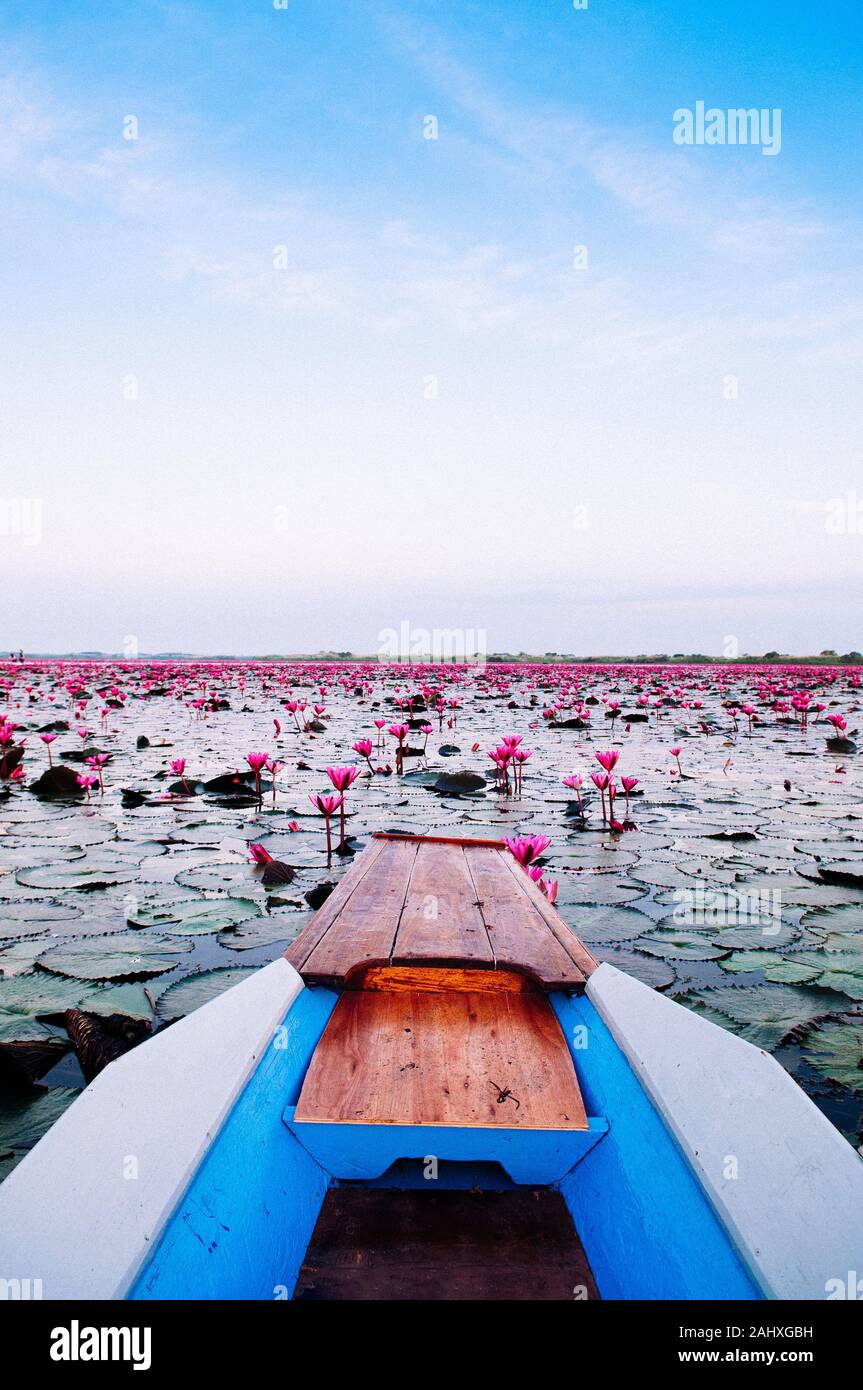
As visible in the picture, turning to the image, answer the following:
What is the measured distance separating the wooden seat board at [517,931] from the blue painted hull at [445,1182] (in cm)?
26

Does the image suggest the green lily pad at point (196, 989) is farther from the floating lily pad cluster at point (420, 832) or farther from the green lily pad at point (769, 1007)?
the green lily pad at point (769, 1007)

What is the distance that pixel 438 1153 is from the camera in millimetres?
1892

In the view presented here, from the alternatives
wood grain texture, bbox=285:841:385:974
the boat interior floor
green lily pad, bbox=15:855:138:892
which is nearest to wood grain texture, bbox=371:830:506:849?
wood grain texture, bbox=285:841:385:974

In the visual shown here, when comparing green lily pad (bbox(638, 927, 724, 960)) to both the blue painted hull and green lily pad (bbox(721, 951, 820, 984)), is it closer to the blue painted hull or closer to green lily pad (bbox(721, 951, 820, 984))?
green lily pad (bbox(721, 951, 820, 984))

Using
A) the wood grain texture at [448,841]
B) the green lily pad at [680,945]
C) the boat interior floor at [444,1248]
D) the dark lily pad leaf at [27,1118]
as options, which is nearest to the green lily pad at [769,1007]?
the green lily pad at [680,945]

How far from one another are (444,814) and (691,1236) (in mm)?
5047

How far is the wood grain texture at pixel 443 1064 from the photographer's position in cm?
191

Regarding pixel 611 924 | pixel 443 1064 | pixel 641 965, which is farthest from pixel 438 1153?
pixel 611 924

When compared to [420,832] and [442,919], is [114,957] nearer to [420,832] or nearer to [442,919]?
[442,919]

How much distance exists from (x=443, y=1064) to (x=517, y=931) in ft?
2.32

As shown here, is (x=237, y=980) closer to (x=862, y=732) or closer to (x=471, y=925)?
(x=471, y=925)

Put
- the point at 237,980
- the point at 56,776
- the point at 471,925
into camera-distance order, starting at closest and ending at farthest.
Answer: the point at 471,925 → the point at 237,980 → the point at 56,776
